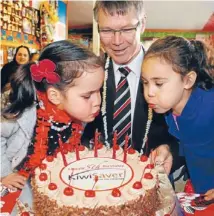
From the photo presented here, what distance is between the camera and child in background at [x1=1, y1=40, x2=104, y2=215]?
0.83m

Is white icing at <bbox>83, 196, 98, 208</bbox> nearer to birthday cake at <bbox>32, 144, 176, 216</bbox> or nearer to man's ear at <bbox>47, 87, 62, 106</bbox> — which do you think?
birthday cake at <bbox>32, 144, 176, 216</bbox>

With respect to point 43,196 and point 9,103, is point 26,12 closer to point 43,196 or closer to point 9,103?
point 9,103

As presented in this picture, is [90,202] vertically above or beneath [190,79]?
beneath

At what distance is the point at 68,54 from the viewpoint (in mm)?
826

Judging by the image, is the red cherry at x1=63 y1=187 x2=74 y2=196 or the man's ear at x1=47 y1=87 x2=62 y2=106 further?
the man's ear at x1=47 y1=87 x2=62 y2=106

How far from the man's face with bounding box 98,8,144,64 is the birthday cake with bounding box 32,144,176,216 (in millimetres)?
308

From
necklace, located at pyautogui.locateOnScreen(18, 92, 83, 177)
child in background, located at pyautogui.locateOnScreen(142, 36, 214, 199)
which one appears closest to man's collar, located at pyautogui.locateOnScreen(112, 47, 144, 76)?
child in background, located at pyautogui.locateOnScreen(142, 36, 214, 199)

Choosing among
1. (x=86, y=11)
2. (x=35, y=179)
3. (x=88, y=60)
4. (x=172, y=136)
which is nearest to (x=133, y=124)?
(x=172, y=136)

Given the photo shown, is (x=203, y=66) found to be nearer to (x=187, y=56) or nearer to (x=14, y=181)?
(x=187, y=56)

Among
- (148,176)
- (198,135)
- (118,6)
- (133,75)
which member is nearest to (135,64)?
(133,75)

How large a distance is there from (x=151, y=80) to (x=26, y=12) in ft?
2.00

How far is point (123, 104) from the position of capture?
977 millimetres

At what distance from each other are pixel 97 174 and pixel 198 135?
335 millimetres

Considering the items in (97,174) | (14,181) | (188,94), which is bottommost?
(14,181)
